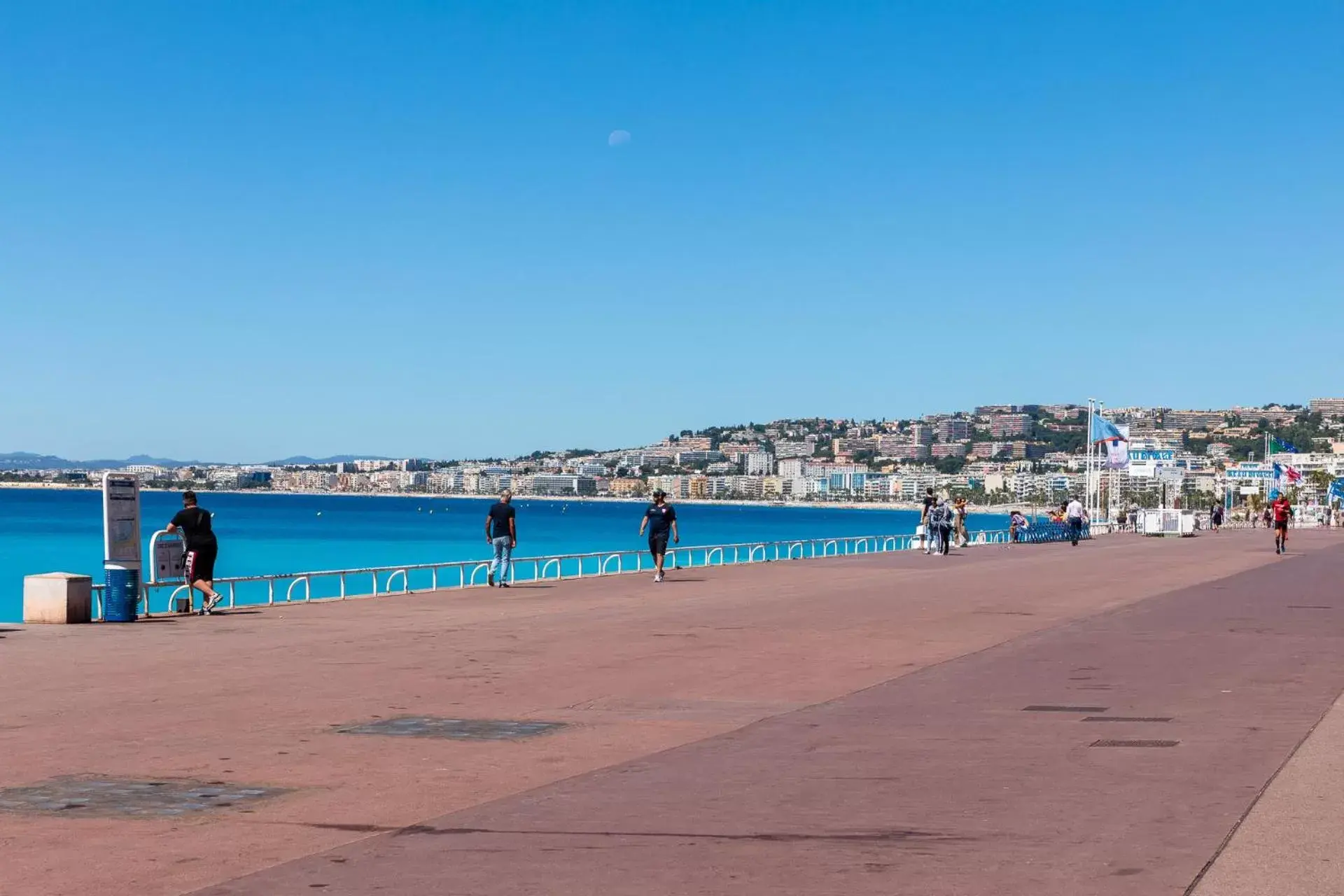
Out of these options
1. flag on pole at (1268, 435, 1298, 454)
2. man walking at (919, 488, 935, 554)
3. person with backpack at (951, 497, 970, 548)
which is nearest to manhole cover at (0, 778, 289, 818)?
man walking at (919, 488, 935, 554)

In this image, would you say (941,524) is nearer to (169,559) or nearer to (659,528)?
(659,528)

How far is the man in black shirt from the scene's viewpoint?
22422 millimetres

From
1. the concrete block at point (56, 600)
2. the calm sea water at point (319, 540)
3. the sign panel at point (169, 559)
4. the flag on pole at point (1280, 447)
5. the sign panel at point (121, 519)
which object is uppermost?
the flag on pole at point (1280, 447)

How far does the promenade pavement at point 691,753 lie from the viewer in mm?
7340

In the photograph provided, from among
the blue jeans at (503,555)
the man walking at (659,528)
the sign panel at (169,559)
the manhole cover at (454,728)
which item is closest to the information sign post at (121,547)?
the sign panel at (169,559)

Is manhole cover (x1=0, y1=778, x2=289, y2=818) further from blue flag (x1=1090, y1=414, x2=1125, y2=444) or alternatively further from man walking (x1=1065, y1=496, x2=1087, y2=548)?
blue flag (x1=1090, y1=414, x2=1125, y2=444)

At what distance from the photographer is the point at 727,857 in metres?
7.50

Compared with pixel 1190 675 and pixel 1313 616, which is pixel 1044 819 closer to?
pixel 1190 675

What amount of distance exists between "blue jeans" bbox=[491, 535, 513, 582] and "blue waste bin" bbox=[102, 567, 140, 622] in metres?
9.40

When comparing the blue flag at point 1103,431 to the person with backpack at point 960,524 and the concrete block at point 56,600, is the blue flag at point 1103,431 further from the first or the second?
the concrete block at point 56,600

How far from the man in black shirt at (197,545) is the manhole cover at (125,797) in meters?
13.1

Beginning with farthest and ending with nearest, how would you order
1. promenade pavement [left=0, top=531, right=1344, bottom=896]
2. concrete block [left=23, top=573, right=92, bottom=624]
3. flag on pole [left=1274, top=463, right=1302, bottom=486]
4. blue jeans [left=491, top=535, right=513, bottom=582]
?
1. flag on pole [left=1274, top=463, right=1302, bottom=486]
2. blue jeans [left=491, top=535, right=513, bottom=582]
3. concrete block [left=23, top=573, right=92, bottom=624]
4. promenade pavement [left=0, top=531, right=1344, bottom=896]

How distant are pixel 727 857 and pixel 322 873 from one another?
1.77 metres

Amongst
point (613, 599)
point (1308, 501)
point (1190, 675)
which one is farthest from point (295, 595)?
point (1308, 501)
